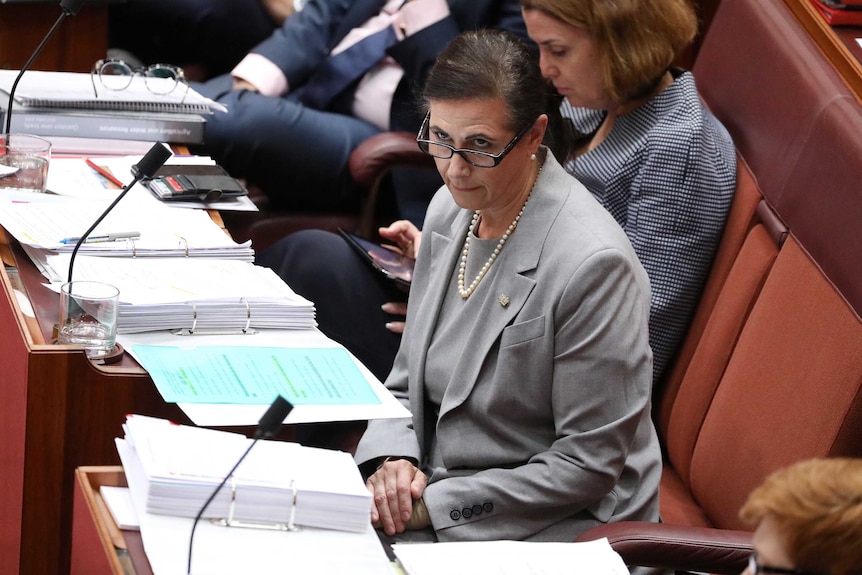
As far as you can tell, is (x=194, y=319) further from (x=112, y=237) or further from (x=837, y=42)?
(x=837, y=42)

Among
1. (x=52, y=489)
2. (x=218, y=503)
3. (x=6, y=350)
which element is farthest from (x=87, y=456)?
(x=218, y=503)

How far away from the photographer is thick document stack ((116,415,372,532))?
4.18 feet

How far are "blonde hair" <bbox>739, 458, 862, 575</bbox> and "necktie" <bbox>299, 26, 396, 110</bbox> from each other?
7.79ft

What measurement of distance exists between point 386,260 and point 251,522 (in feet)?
3.85

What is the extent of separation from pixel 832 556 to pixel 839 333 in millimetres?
858

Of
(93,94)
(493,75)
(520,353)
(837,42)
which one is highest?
(493,75)

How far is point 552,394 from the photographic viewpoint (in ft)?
5.68

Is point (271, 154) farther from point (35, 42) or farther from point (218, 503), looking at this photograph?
point (218, 503)

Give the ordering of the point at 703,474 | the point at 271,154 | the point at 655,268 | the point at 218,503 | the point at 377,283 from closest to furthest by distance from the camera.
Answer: the point at 218,503 < the point at 703,474 < the point at 655,268 < the point at 377,283 < the point at 271,154

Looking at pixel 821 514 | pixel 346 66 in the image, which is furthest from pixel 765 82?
pixel 821 514

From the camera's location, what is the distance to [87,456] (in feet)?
5.37

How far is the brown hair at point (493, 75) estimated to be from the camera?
1743 mm

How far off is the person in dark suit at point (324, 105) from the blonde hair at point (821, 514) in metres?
2.15

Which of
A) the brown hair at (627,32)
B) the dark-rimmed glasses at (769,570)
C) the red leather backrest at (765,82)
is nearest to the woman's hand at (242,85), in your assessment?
the brown hair at (627,32)
